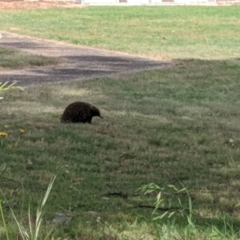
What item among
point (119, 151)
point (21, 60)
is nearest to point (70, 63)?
point (21, 60)

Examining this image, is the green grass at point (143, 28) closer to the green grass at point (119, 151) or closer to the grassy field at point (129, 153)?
the grassy field at point (129, 153)

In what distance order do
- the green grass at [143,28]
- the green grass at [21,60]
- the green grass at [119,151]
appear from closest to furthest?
the green grass at [119,151], the green grass at [21,60], the green grass at [143,28]

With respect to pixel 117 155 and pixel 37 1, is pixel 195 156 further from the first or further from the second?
pixel 37 1

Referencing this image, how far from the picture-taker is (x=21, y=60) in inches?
570

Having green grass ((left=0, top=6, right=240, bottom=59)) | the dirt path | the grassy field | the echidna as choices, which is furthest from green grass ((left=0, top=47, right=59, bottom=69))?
the echidna

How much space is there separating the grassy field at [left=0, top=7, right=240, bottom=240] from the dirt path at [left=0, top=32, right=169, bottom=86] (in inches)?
30.6

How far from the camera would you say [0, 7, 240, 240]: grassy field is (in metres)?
4.42

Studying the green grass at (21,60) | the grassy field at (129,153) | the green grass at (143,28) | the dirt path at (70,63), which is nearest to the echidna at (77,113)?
the grassy field at (129,153)

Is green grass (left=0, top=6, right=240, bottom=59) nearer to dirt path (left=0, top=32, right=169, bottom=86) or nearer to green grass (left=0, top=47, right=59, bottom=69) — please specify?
dirt path (left=0, top=32, right=169, bottom=86)

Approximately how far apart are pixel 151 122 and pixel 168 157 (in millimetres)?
1796

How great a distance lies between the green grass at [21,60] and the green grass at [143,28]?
113 inches

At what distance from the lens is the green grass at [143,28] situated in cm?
1862

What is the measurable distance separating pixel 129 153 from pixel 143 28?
62.9 ft

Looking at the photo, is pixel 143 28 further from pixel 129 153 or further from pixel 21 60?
pixel 129 153
